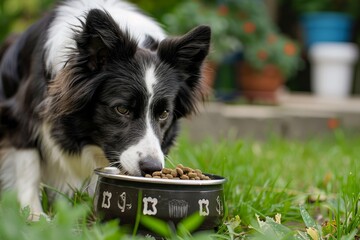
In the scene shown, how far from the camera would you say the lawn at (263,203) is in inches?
80.3

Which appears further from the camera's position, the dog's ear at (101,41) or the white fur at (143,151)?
the dog's ear at (101,41)

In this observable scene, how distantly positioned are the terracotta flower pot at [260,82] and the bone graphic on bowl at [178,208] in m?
5.56

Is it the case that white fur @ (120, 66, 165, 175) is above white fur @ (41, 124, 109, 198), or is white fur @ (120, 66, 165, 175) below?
above

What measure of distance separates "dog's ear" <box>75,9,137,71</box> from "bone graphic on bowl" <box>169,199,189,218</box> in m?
1.07

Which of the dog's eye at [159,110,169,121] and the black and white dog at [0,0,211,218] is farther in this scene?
the dog's eye at [159,110,169,121]

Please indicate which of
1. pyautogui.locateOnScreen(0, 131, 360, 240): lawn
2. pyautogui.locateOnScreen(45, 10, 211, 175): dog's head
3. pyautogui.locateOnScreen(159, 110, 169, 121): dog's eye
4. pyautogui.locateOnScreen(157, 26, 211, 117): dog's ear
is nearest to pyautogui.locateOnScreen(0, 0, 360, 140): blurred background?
pyautogui.locateOnScreen(0, 131, 360, 240): lawn

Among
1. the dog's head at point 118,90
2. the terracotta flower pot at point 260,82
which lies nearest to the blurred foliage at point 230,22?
the terracotta flower pot at point 260,82

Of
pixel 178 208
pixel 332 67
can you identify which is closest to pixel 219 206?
pixel 178 208

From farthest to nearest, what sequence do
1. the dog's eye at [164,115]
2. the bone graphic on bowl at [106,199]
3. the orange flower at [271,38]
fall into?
the orange flower at [271,38], the dog's eye at [164,115], the bone graphic on bowl at [106,199]

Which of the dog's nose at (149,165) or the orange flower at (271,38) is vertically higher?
the orange flower at (271,38)

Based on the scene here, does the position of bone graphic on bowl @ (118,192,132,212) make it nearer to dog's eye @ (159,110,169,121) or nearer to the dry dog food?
the dry dog food

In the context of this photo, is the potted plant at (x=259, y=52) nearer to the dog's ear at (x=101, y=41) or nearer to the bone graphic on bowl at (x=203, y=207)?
the dog's ear at (x=101, y=41)

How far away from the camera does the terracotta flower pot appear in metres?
8.01

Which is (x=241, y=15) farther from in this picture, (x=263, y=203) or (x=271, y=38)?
(x=263, y=203)
